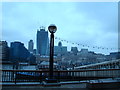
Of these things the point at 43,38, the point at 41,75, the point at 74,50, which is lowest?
the point at 41,75

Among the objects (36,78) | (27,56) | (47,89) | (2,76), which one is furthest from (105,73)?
(27,56)

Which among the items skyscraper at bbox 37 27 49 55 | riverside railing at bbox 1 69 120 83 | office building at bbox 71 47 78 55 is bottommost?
riverside railing at bbox 1 69 120 83

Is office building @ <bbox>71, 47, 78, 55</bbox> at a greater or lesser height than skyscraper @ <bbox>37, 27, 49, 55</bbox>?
lesser

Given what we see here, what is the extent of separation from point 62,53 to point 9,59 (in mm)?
5624

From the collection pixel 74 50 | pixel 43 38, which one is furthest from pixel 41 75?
pixel 74 50

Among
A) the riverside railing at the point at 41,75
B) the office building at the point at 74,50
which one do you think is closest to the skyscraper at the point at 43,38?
the office building at the point at 74,50

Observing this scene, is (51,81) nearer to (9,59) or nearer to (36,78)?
(36,78)

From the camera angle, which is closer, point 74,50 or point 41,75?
point 41,75

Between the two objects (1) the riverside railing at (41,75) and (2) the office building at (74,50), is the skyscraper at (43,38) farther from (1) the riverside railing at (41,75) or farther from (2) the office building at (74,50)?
(1) the riverside railing at (41,75)

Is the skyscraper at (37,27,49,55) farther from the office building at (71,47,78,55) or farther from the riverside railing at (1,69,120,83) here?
the riverside railing at (1,69,120,83)

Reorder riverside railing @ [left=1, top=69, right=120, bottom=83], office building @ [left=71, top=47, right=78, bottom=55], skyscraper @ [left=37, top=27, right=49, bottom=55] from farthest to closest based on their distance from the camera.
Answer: office building @ [left=71, top=47, right=78, bottom=55]
skyscraper @ [left=37, top=27, right=49, bottom=55]
riverside railing @ [left=1, top=69, right=120, bottom=83]

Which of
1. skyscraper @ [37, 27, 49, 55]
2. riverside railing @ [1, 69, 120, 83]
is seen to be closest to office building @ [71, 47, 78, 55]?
skyscraper @ [37, 27, 49, 55]

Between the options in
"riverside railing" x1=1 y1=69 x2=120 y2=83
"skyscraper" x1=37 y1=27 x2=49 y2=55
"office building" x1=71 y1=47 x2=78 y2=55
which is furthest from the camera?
"office building" x1=71 y1=47 x2=78 y2=55

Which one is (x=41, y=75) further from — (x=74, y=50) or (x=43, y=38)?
(x=74, y=50)
